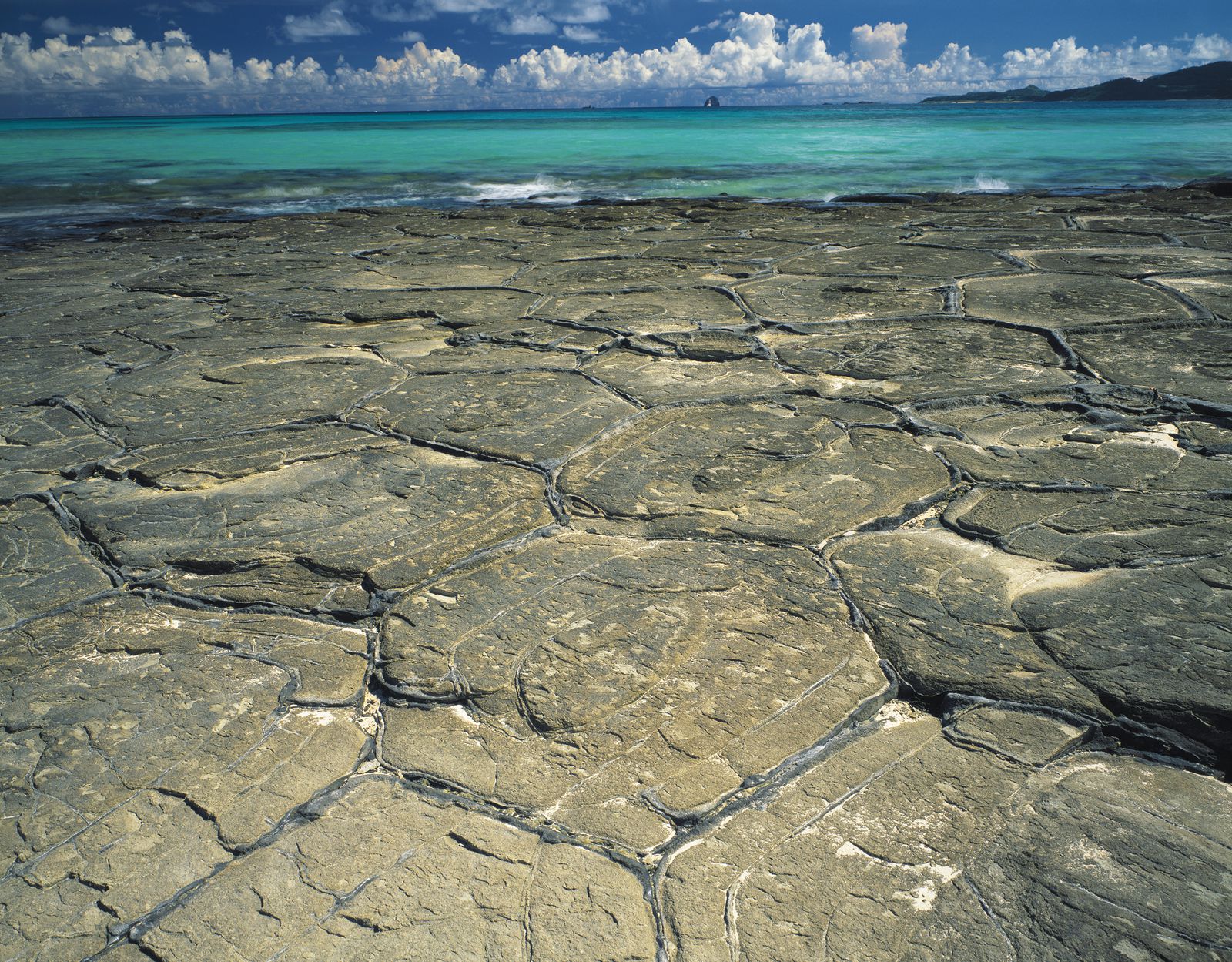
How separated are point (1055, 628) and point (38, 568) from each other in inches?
80.3

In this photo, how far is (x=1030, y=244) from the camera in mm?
5578

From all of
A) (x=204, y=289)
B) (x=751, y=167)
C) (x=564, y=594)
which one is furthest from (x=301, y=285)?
(x=751, y=167)

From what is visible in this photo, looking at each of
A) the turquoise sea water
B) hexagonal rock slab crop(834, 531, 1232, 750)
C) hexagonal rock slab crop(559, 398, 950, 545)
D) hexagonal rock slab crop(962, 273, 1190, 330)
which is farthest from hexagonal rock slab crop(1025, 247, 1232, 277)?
the turquoise sea water

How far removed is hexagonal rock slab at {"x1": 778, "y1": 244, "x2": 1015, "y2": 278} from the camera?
15.6ft

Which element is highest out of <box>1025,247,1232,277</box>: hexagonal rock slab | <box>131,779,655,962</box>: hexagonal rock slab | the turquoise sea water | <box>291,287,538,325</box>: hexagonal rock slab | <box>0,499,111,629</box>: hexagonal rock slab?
<box>1025,247,1232,277</box>: hexagonal rock slab

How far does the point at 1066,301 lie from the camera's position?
396cm

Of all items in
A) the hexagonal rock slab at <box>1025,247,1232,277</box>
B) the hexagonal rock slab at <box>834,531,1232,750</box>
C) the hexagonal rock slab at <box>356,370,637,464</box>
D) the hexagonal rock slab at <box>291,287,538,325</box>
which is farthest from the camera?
the hexagonal rock slab at <box>1025,247,1232,277</box>

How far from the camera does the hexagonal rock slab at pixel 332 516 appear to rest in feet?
6.45

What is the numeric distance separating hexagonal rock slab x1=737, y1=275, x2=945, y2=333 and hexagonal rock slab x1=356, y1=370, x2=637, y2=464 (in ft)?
3.90

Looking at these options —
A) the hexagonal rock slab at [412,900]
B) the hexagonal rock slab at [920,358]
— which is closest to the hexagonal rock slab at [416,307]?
the hexagonal rock slab at [920,358]

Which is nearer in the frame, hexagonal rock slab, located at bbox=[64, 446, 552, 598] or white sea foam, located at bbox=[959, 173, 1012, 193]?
hexagonal rock slab, located at bbox=[64, 446, 552, 598]

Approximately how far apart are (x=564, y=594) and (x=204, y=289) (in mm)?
4117

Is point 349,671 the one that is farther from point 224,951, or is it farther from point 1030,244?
point 1030,244

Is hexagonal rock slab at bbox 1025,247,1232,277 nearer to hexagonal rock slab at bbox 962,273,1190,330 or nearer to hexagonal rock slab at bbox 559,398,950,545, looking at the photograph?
hexagonal rock slab at bbox 962,273,1190,330
